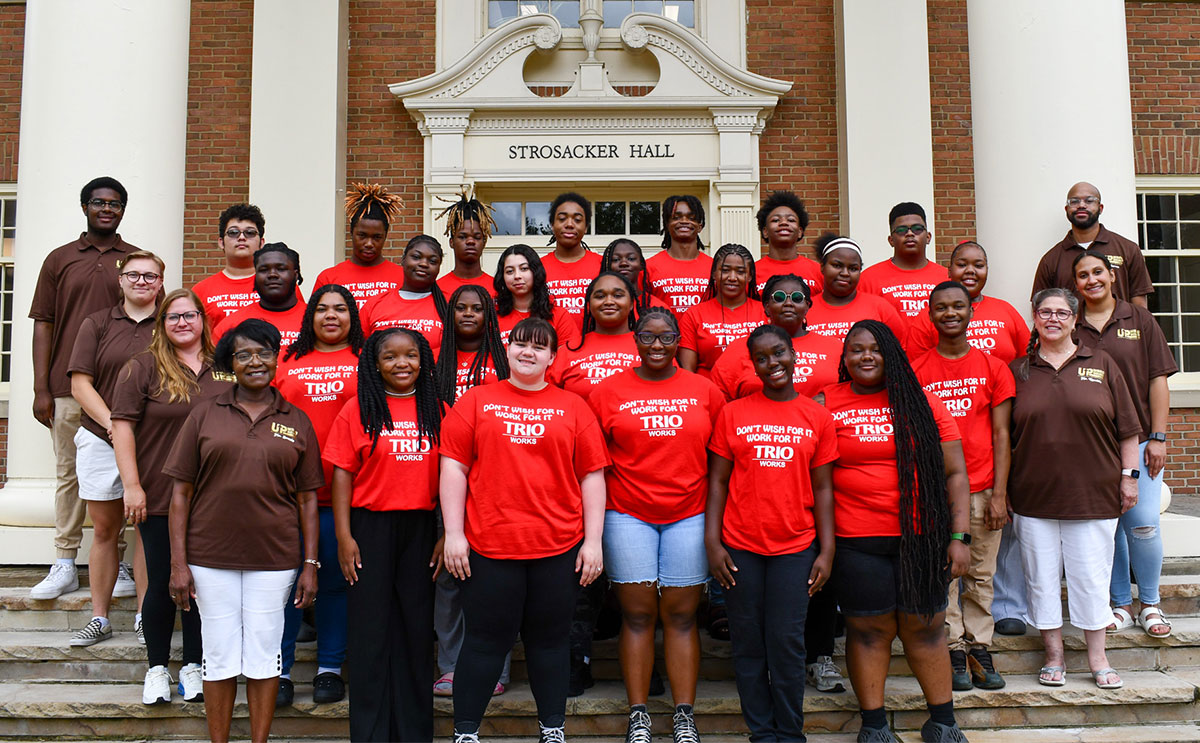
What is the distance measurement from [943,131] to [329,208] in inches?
239

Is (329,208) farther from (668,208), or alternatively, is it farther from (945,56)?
(945,56)

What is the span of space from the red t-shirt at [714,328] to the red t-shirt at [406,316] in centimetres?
130

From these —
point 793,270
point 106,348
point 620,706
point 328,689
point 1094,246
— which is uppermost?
point 1094,246

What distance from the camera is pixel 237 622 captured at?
151 inches

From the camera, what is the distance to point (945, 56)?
9109 millimetres

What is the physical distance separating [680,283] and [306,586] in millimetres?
2612

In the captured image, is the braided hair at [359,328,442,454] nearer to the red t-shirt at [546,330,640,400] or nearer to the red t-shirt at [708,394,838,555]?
the red t-shirt at [546,330,640,400]

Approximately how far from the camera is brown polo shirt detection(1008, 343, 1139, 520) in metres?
4.58

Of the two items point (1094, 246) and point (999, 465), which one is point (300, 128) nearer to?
point (1094, 246)

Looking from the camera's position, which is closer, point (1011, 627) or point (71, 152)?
point (1011, 627)

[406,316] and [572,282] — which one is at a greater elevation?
[572,282]

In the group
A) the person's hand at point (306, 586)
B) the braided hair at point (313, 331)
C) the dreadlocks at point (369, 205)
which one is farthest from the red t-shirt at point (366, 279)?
the person's hand at point (306, 586)

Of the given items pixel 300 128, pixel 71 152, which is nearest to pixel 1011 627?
pixel 71 152

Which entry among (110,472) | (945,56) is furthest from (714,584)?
(945,56)
